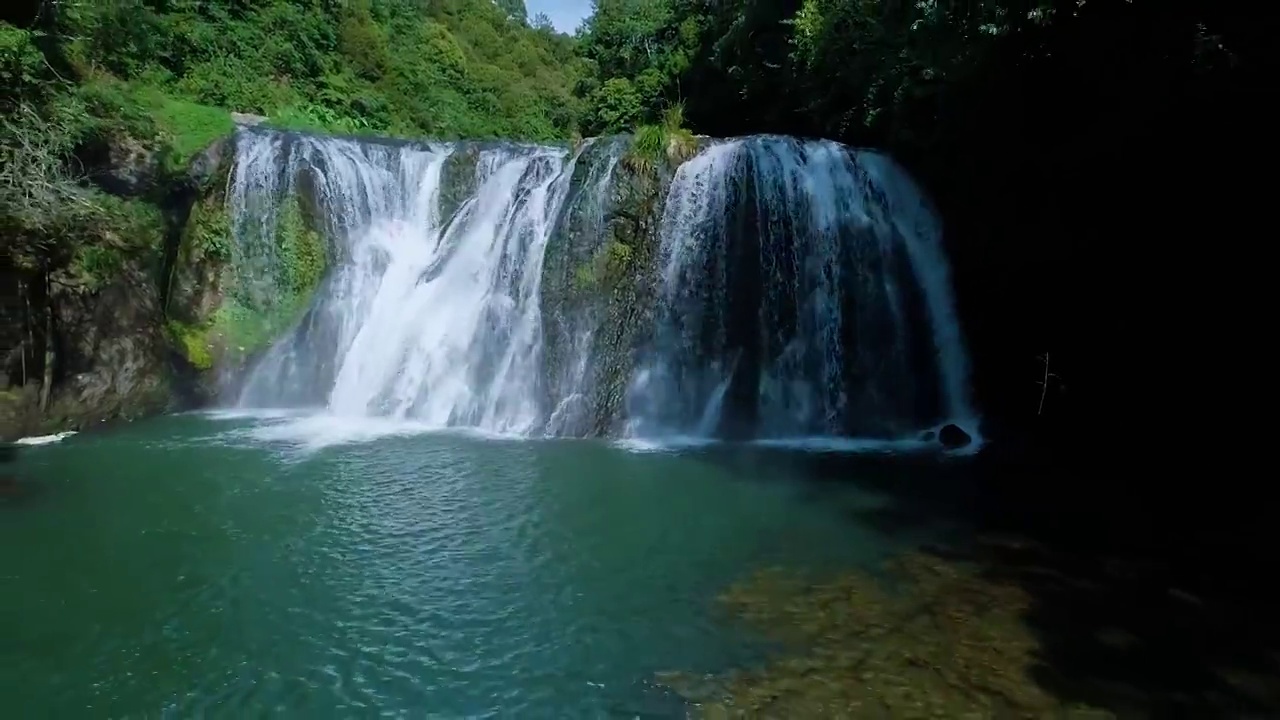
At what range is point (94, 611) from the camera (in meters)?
5.79

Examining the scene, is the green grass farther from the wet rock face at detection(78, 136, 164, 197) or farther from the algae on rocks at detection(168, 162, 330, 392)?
the algae on rocks at detection(168, 162, 330, 392)

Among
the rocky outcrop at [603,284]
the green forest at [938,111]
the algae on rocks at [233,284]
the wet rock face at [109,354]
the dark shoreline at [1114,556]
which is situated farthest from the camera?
the algae on rocks at [233,284]

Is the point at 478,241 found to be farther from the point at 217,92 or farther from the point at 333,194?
the point at 217,92

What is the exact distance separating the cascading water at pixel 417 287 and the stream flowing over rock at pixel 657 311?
33 millimetres

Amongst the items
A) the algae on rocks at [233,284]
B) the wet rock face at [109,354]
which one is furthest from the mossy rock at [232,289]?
the wet rock face at [109,354]

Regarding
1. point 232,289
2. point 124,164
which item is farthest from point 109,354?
point 124,164

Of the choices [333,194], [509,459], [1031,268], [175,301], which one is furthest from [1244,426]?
[175,301]

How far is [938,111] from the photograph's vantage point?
1208 cm

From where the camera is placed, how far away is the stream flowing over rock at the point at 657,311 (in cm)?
1142

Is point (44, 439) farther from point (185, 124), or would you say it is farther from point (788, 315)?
point (788, 315)

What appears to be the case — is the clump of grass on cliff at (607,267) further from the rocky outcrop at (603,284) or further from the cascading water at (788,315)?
the cascading water at (788,315)

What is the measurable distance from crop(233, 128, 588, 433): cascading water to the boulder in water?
197 inches

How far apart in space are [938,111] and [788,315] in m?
3.54

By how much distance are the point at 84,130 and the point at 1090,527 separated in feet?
38.5
